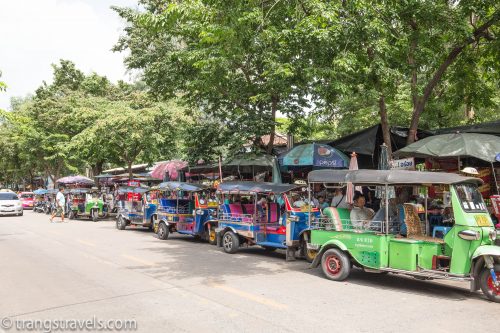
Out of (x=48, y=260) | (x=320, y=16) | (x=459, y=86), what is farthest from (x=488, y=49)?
(x=48, y=260)

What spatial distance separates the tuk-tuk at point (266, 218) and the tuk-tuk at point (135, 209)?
5.19 meters

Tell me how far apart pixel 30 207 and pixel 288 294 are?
120ft

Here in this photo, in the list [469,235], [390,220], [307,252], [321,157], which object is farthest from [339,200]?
[469,235]

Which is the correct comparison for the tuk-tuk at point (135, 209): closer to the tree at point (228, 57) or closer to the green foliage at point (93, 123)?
the green foliage at point (93, 123)

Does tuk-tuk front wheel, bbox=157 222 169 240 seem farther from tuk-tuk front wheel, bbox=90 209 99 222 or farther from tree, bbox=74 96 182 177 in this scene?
tuk-tuk front wheel, bbox=90 209 99 222

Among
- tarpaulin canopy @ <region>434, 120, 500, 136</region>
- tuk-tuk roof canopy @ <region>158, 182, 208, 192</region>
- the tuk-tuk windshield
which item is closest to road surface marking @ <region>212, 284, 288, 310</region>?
the tuk-tuk windshield

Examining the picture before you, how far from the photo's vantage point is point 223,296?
7.30m

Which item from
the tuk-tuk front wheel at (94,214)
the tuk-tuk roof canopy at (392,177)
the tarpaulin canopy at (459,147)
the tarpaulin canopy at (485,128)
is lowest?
the tuk-tuk front wheel at (94,214)

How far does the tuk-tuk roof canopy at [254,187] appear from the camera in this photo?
1160 centimetres

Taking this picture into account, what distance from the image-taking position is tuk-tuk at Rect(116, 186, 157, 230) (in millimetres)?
18031

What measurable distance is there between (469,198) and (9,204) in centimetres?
2868

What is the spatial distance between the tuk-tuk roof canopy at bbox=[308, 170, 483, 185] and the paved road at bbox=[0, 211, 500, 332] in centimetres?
204

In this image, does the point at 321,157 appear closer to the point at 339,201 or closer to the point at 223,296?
the point at 339,201

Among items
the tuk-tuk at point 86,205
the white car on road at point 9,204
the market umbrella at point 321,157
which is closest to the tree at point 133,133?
the tuk-tuk at point 86,205
